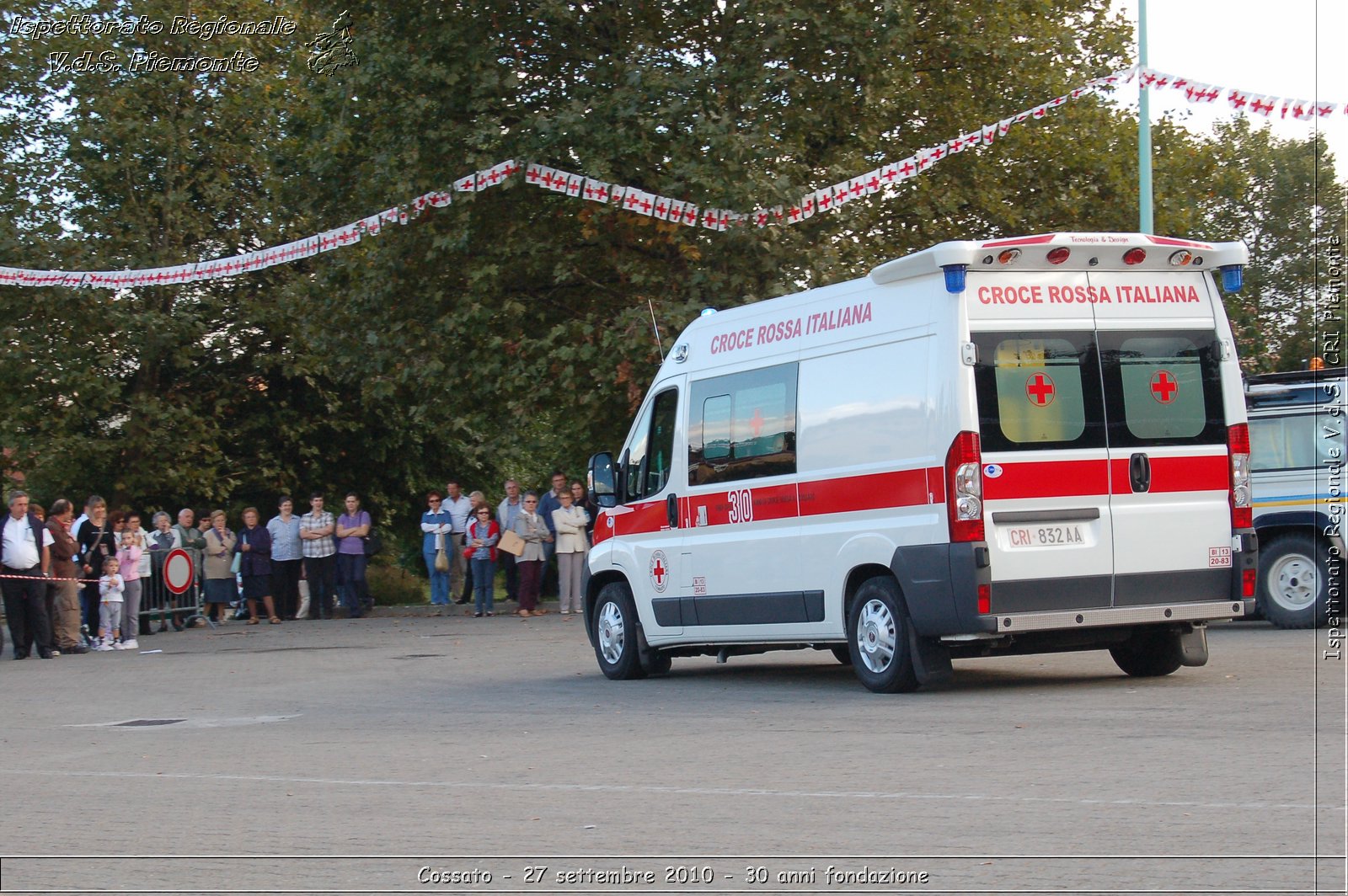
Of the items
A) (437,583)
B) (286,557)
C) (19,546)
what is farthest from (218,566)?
(19,546)

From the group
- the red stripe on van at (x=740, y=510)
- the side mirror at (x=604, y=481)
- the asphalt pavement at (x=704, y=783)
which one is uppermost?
the side mirror at (x=604, y=481)

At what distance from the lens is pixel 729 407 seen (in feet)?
43.4

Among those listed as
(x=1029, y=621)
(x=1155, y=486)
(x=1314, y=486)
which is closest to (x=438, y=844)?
(x=1029, y=621)

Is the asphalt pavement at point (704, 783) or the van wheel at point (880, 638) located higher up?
the van wheel at point (880, 638)

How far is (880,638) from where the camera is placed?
11.8 m

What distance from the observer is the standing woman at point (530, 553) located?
82.1ft

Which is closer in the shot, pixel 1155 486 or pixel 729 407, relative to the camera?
pixel 1155 486

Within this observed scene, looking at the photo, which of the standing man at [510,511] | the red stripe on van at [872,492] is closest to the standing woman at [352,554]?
the standing man at [510,511]

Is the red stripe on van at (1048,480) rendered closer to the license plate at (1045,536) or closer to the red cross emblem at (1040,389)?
the license plate at (1045,536)

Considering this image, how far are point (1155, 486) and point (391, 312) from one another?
1706cm

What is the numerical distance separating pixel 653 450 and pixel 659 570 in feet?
3.25

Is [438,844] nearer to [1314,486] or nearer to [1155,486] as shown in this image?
[1155,486]

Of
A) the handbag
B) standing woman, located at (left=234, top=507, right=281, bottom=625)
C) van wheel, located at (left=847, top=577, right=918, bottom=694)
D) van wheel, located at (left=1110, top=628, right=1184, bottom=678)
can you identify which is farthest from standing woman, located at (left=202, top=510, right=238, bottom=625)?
van wheel, located at (left=1110, top=628, right=1184, bottom=678)

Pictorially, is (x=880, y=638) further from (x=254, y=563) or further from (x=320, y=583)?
(x=254, y=563)
